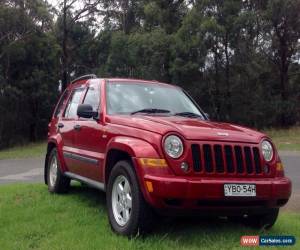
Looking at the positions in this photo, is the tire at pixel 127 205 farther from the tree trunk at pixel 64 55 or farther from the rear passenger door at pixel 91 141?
the tree trunk at pixel 64 55

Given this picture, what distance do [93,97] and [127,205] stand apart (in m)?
2.17

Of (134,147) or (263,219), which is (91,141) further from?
(263,219)

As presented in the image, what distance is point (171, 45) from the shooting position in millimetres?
29359

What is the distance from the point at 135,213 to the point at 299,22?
27580mm

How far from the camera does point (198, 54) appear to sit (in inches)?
1158

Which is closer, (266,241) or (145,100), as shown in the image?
(266,241)

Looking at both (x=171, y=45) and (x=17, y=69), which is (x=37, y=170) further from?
(x=17, y=69)

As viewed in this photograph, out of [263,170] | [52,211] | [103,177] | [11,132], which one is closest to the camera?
[263,170]

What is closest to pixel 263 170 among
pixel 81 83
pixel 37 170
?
pixel 81 83

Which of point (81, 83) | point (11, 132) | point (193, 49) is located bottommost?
point (11, 132)

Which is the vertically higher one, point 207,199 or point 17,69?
point 17,69

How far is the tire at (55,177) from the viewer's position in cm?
843

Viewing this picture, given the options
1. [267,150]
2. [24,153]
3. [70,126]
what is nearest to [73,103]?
[70,126]

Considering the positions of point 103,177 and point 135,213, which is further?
point 103,177
